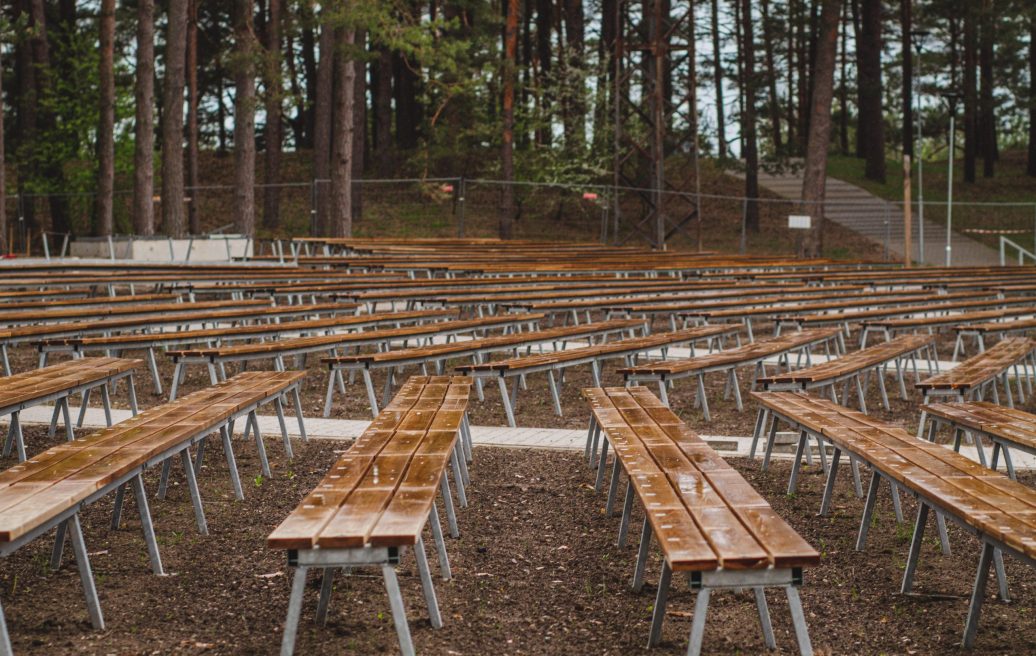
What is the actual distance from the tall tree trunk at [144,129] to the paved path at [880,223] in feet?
62.8

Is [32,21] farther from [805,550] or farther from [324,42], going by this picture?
[805,550]

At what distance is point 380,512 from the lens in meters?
3.44

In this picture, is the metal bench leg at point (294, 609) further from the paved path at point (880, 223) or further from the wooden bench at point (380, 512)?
the paved path at point (880, 223)

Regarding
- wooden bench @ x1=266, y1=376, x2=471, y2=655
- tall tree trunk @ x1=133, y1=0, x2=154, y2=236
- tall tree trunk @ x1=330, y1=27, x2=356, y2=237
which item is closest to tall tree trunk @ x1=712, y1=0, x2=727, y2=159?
tall tree trunk @ x1=330, y1=27, x2=356, y2=237

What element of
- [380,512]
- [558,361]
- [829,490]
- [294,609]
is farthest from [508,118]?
[294,609]

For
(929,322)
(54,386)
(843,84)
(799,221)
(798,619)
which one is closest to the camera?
(798,619)

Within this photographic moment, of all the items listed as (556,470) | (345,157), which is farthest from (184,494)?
(345,157)

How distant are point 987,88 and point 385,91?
73.4ft

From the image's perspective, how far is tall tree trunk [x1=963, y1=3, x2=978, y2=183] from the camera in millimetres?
39031

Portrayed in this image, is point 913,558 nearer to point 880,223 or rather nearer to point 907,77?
point 880,223

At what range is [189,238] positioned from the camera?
22516 mm

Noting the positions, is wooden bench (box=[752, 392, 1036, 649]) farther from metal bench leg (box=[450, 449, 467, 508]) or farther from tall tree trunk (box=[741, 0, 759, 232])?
tall tree trunk (box=[741, 0, 759, 232])

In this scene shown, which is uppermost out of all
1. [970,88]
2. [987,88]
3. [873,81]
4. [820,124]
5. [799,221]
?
[873,81]

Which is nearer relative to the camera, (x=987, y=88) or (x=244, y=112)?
(x=244, y=112)
